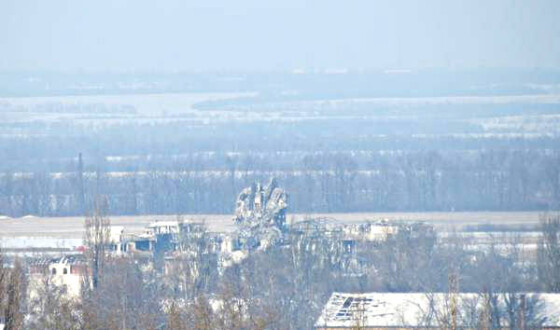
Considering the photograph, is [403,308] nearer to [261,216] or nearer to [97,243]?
[97,243]

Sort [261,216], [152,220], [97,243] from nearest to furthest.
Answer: [97,243] < [261,216] < [152,220]

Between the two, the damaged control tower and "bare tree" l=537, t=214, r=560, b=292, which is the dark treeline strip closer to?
the damaged control tower

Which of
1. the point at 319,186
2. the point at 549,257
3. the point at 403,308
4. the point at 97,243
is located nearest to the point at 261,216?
the point at 549,257

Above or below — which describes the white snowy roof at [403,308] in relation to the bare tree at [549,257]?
below

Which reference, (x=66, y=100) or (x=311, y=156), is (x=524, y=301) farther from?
(x=66, y=100)

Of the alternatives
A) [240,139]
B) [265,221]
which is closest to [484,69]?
[240,139]

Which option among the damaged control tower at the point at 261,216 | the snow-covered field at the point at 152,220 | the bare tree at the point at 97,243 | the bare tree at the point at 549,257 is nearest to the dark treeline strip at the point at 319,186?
the snow-covered field at the point at 152,220

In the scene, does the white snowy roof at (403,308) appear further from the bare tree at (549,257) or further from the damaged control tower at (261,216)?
the damaged control tower at (261,216)
